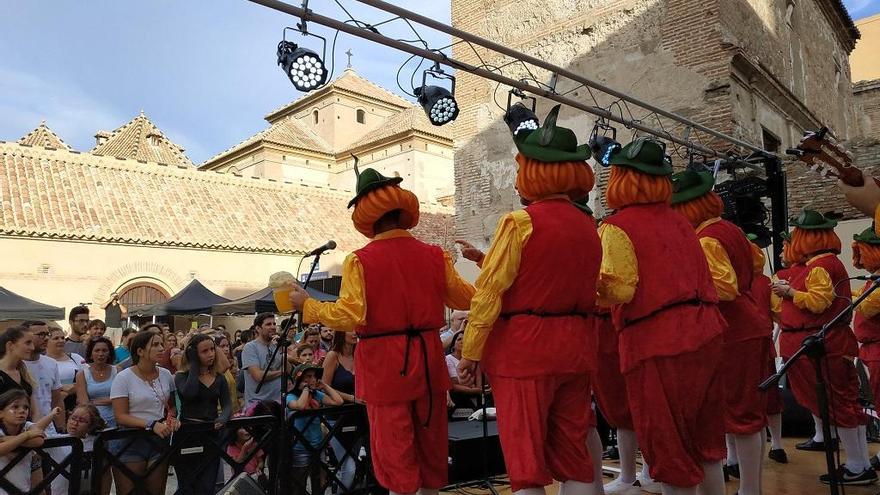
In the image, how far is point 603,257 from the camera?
3.54 m

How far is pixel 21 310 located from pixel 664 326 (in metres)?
11.2

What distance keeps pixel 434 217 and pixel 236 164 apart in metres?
14.5

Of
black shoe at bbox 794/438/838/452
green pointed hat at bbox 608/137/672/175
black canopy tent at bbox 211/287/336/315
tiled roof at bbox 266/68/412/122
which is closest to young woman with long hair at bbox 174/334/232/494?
green pointed hat at bbox 608/137/672/175

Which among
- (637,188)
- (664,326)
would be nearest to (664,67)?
(637,188)

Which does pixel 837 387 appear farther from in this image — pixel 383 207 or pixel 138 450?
pixel 138 450

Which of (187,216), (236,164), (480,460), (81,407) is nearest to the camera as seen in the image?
(81,407)

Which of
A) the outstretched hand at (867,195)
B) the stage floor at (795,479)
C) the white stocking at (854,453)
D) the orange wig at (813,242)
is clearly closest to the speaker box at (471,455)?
the stage floor at (795,479)

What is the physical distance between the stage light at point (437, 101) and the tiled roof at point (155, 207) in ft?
43.9

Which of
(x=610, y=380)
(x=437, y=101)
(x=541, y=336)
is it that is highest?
(x=437, y=101)

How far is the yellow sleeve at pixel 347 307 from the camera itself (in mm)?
3652

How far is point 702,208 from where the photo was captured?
4.36 metres

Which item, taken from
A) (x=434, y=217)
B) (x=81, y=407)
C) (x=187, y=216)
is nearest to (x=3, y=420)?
(x=81, y=407)

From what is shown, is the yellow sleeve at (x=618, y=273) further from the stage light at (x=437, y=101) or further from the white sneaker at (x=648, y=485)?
the stage light at (x=437, y=101)

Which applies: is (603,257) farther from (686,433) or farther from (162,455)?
(162,455)
